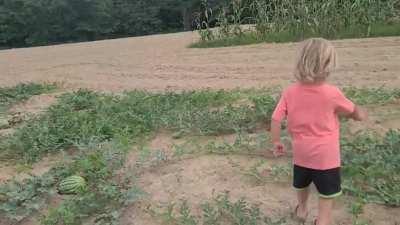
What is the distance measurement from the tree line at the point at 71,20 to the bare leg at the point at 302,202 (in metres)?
20.0

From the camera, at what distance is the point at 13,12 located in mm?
22312

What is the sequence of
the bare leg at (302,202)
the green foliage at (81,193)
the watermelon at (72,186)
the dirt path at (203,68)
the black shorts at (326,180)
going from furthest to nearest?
the dirt path at (203,68) < the watermelon at (72,186) < the green foliage at (81,193) < the bare leg at (302,202) < the black shorts at (326,180)

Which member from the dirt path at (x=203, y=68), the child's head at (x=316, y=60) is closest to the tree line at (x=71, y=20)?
the dirt path at (x=203, y=68)

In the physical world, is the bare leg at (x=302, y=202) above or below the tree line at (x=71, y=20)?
above

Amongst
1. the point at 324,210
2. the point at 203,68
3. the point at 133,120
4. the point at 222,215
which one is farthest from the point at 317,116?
the point at 203,68

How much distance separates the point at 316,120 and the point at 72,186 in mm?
1752

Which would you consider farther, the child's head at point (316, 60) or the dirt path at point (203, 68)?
the dirt path at point (203, 68)

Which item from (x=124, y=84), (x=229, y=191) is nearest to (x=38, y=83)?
(x=124, y=84)

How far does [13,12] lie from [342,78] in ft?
60.1

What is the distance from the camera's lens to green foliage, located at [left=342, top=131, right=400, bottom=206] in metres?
3.47

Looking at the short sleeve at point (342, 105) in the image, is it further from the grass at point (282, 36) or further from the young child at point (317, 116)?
the grass at point (282, 36)

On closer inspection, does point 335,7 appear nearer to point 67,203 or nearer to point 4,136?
point 4,136

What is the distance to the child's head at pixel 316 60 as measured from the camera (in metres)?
2.93

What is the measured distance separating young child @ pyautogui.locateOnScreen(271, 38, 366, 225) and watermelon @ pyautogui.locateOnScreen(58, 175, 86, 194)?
1.45 m
